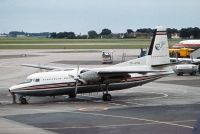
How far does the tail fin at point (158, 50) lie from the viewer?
133 ft

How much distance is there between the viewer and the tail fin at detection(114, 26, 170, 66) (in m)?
40.3

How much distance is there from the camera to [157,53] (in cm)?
4075

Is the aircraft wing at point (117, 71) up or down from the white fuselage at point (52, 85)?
up

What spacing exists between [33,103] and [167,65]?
1176 centimetres

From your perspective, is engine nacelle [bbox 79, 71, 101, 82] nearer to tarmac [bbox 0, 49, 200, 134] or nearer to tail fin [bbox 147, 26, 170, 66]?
tarmac [bbox 0, 49, 200, 134]

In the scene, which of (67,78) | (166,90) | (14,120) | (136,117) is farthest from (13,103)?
(166,90)

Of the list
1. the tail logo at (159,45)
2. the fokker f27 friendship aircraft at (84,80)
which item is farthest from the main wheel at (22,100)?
the tail logo at (159,45)

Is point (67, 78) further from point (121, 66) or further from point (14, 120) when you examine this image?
point (14, 120)

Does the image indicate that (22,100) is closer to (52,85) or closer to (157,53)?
(52,85)

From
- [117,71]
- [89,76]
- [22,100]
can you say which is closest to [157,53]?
[117,71]

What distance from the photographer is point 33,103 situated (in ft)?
125

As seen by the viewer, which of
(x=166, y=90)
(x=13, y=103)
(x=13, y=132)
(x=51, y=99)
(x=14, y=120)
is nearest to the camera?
(x=13, y=132)

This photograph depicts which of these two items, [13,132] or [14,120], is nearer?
[13,132]

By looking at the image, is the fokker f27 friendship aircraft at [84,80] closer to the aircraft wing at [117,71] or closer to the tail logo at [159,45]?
the aircraft wing at [117,71]
